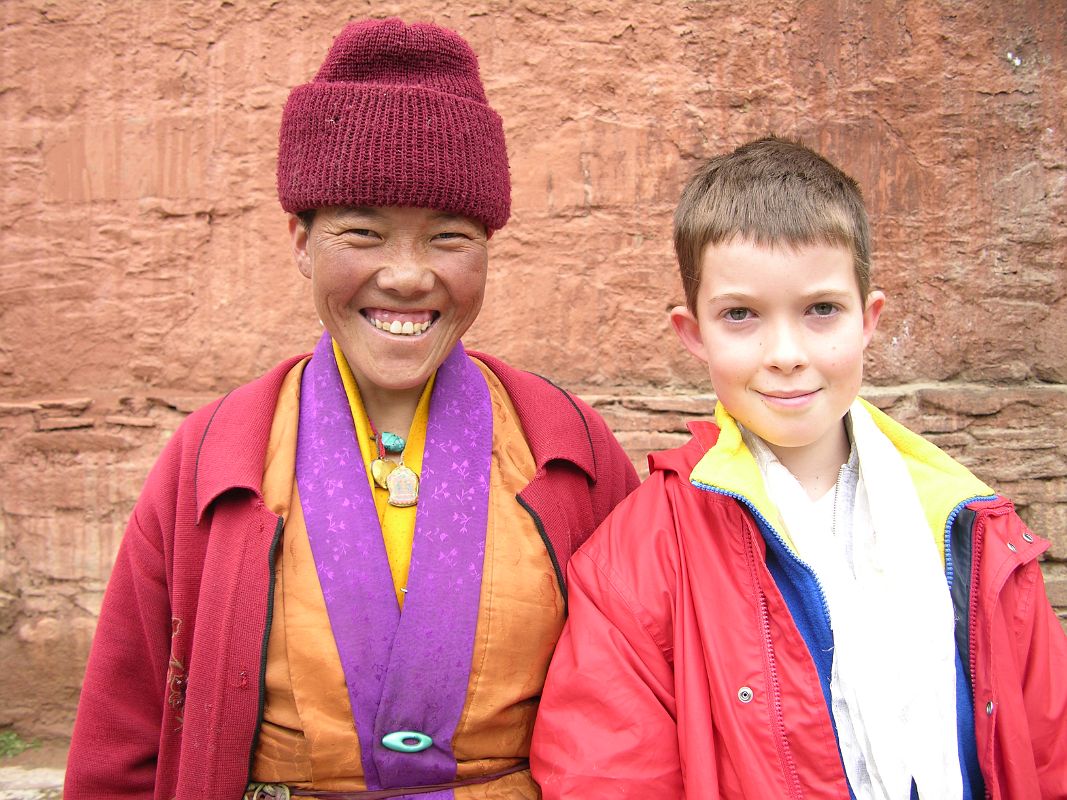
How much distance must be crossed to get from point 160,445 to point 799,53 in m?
2.41

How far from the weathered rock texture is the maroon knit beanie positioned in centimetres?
124

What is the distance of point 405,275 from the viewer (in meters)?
1.65

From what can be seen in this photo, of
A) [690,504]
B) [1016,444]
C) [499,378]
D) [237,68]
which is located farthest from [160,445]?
[1016,444]

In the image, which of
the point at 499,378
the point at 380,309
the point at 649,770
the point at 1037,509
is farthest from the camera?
the point at 1037,509

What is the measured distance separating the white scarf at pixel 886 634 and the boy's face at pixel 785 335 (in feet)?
0.38

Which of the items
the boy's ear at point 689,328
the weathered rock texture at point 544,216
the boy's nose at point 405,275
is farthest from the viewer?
the weathered rock texture at point 544,216

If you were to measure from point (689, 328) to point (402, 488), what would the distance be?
633 millimetres

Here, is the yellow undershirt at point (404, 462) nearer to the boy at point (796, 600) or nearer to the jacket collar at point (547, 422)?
the jacket collar at point (547, 422)

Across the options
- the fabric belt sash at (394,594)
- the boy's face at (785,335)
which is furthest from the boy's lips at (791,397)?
the fabric belt sash at (394,594)

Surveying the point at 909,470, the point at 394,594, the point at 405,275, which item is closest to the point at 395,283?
the point at 405,275

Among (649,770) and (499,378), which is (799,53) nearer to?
(499,378)

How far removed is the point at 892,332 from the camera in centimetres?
293

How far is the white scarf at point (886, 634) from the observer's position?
4.75 ft

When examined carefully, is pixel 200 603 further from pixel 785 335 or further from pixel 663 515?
pixel 785 335
